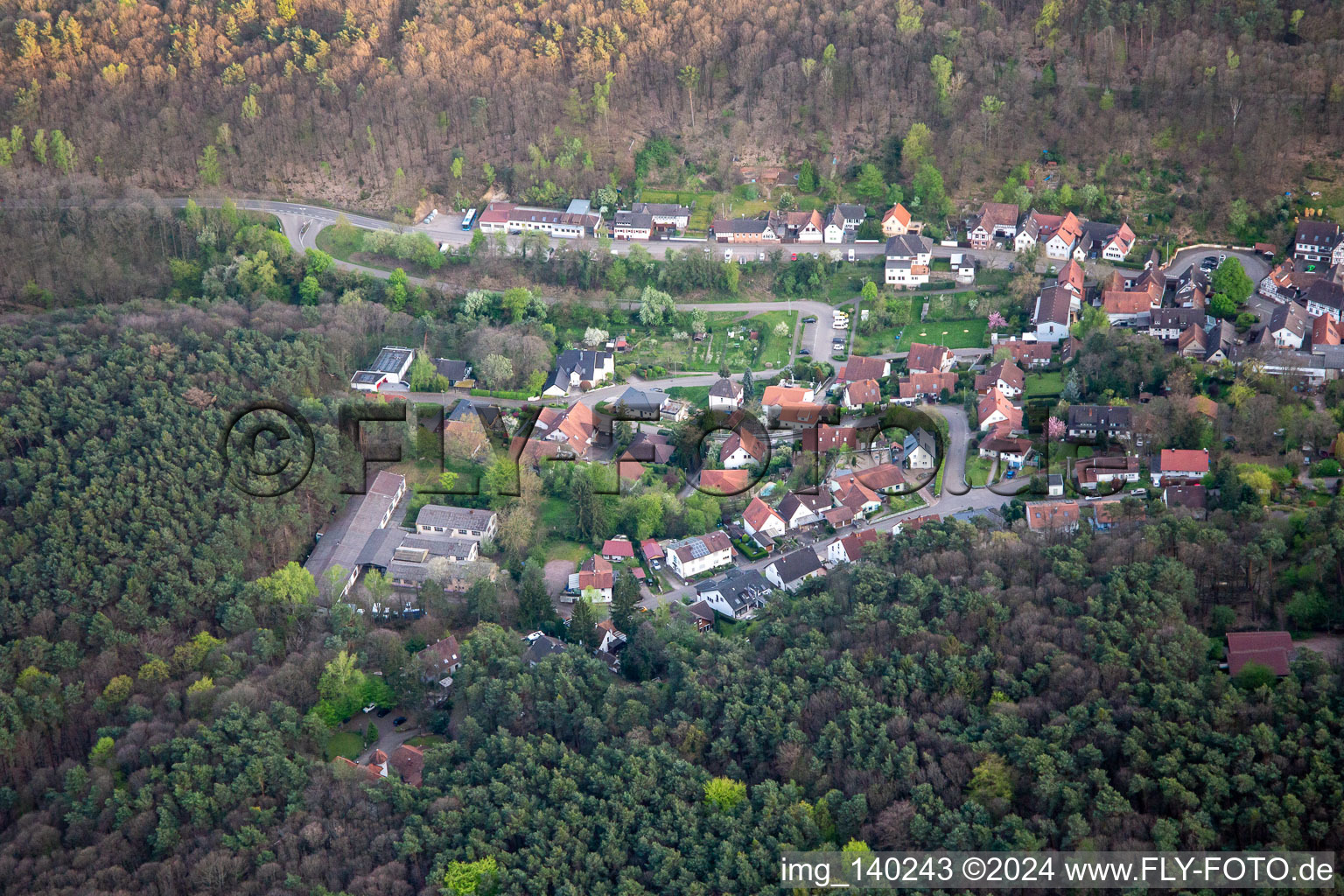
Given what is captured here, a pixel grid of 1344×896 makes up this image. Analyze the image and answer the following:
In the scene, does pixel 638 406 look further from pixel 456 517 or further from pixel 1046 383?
pixel 1046 383

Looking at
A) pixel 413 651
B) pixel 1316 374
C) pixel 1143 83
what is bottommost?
pixel 413 651

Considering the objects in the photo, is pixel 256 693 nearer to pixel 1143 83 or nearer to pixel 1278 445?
pixel 1278 445

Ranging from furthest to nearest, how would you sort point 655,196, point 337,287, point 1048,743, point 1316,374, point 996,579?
point 655,196, point 337,287, point 1316,374, point 996,579, point 1048,743

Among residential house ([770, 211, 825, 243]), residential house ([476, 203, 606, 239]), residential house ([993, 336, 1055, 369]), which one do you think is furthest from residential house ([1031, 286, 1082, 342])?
residential house ([476, 203, 606, 239])

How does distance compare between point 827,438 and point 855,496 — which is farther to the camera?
point 827,438

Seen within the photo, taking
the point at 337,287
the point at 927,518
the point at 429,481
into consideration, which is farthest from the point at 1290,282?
the point at 337,287

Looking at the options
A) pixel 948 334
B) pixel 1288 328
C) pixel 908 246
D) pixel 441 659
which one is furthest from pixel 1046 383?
pixel 441 659
